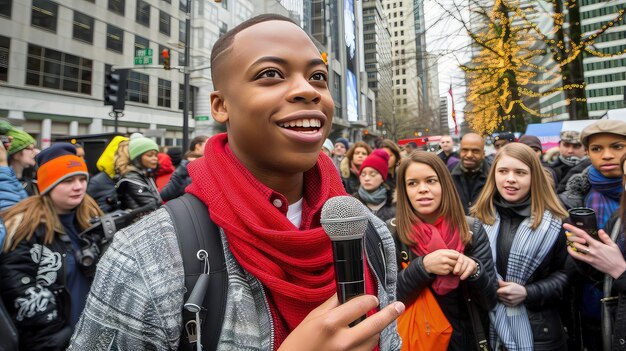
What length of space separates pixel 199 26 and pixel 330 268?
Result: 32833 millimetres

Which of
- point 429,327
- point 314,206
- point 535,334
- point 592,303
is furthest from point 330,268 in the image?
point 592,303

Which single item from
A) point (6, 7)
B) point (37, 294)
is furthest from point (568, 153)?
point (6, 7)

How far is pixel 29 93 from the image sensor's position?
67.1 ft

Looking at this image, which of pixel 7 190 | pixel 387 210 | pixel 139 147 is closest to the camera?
pixel 7 190

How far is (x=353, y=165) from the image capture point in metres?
6.85

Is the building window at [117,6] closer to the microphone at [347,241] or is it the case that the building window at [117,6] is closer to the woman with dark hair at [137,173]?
the woman with dark hair at [137,173]

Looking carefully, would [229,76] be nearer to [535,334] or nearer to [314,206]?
[314,206]

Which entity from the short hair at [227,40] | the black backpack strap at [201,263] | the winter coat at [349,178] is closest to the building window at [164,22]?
the winter coat at [349,178]

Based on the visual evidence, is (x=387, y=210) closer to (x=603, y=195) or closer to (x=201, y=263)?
(x=603, y=195)

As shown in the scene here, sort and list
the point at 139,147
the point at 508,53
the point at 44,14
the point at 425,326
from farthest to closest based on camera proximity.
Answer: the point at 44,14 < the point at 508,53 < the point at 139,147 < the point at 425,326

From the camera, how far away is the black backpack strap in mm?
1027

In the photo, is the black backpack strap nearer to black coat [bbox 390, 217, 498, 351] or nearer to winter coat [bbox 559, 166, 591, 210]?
black coat [bbox 390, 217, 498, 351]

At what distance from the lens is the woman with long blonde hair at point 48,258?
245 cm

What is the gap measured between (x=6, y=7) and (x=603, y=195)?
84.0 feet
